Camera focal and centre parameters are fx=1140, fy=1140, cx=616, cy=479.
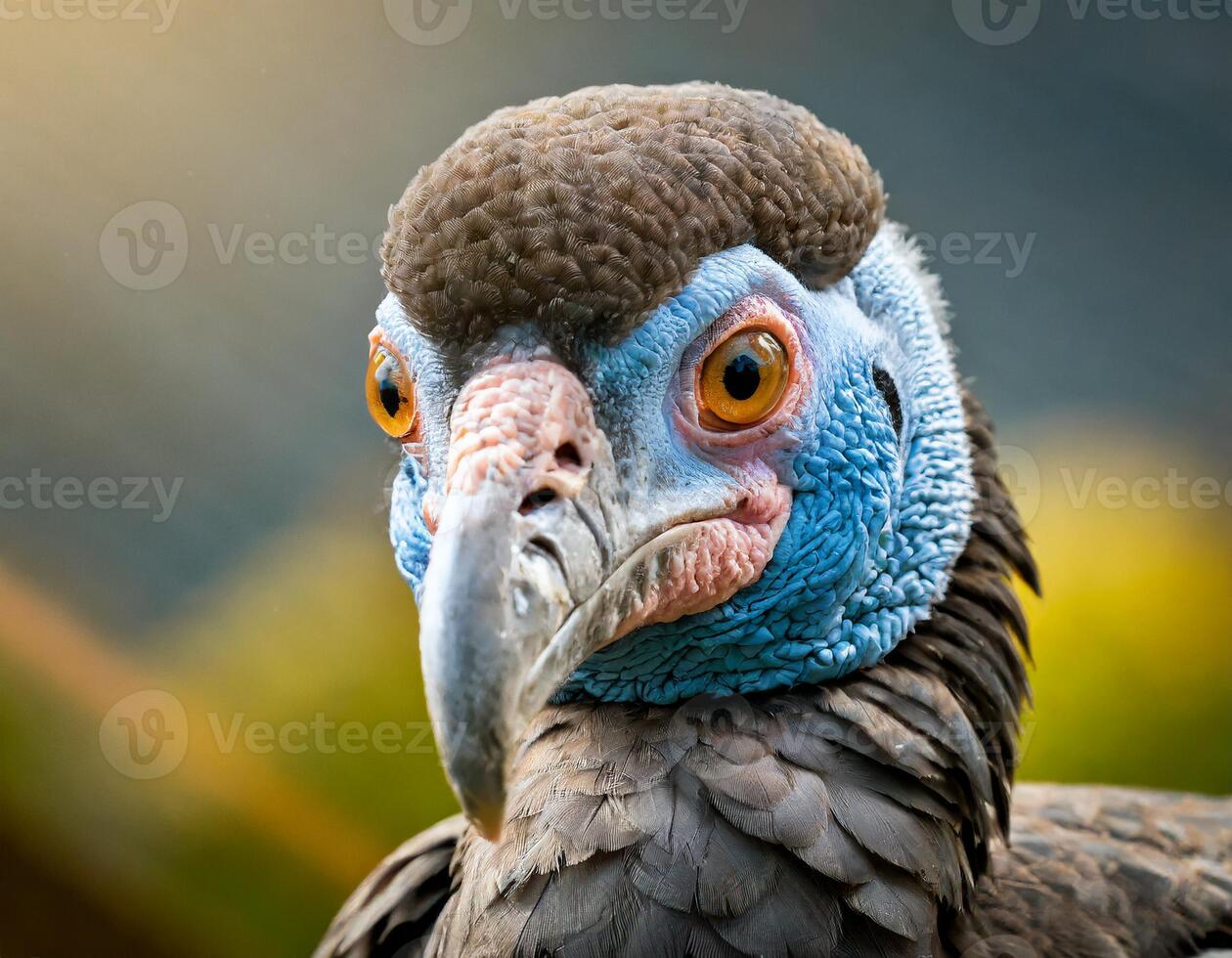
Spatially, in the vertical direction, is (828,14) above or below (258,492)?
above

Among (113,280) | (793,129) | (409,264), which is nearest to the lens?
(409,264)

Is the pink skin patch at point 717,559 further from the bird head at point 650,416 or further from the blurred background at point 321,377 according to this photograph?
the blurred background at point 321,377

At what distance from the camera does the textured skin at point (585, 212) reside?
4.66ft

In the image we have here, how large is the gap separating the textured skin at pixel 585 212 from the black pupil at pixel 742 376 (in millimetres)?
149

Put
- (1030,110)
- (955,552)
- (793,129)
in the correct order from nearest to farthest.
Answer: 1. (793,129)
2. (955,552)
3. (1030,110)

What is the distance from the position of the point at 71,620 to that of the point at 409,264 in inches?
109

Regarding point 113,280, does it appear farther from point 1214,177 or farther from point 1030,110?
point 1214,177

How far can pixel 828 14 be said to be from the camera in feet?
13.0

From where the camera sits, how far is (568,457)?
1356 millimetres

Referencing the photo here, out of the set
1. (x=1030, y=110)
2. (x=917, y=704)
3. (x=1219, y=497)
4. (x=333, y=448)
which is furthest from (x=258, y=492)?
(x=1219, y=497)

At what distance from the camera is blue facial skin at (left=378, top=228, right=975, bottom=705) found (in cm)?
150

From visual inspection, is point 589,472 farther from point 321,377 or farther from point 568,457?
point 321,377

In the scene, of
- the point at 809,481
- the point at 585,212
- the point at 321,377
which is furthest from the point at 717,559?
the point at 321,377

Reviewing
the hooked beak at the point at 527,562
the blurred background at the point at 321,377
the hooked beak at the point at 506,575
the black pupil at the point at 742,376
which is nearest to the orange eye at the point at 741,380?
the black pupil at the point at 742,376
